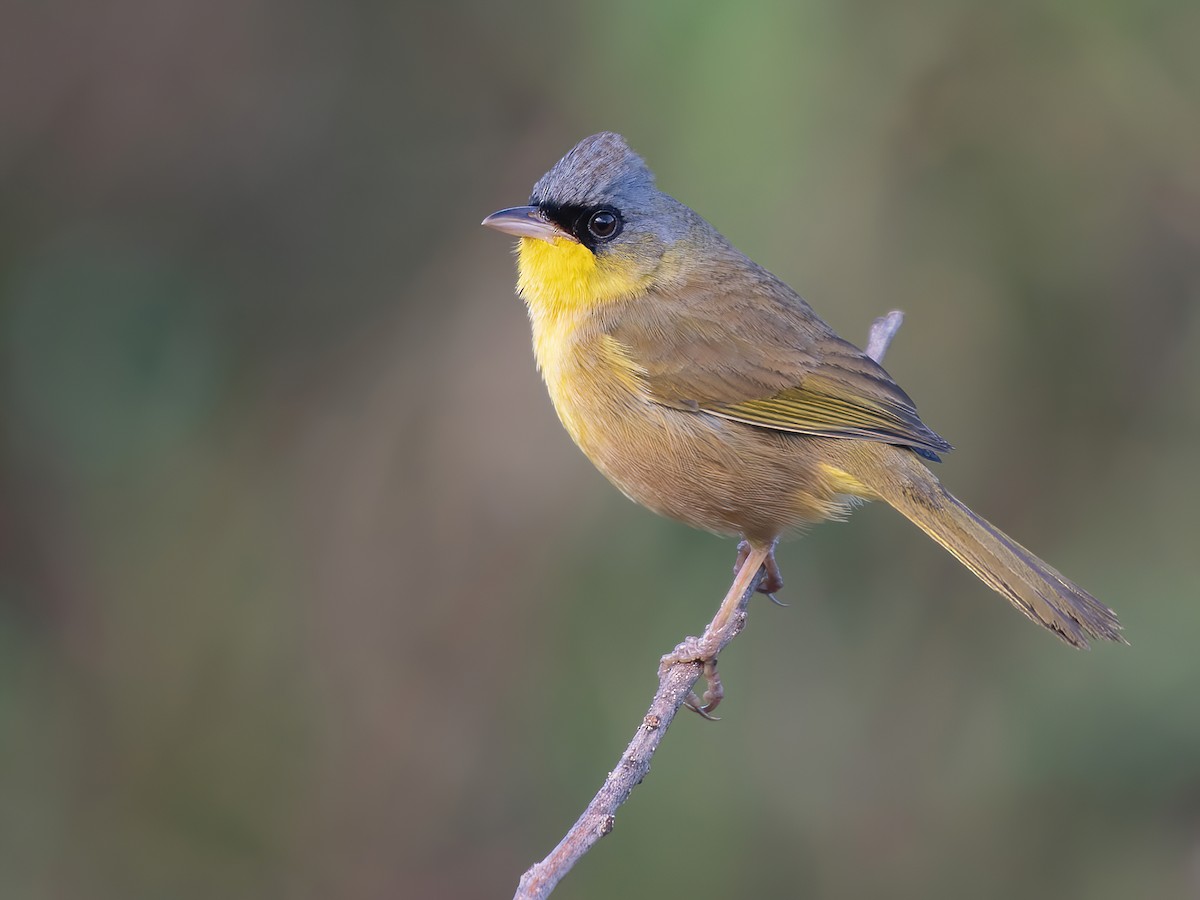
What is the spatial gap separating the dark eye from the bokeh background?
0.65m

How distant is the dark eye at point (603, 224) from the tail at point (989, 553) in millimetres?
1145

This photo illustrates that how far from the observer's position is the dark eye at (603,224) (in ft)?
14.7

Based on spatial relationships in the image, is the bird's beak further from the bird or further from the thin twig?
the thin twig

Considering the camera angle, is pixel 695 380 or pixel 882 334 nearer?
pixel 695 380

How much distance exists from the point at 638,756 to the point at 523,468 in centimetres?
226

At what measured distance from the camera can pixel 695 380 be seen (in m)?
4.38

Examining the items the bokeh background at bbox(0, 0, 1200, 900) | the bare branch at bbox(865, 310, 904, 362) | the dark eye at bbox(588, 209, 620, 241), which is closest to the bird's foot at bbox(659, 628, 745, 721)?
the bokeh background at bbox(0, 0, 1200, 900)

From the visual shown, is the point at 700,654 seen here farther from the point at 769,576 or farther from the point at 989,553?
the point at 989,553

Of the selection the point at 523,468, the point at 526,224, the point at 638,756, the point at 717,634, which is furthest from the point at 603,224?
the point at 638,756

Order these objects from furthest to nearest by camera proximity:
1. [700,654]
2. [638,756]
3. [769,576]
Result: [769,576]
[700,654]
[638,756]

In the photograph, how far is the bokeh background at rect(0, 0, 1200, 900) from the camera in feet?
16.5

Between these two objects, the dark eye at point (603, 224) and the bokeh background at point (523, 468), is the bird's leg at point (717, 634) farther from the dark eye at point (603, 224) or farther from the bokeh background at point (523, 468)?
the dark eye at point (603, 224)

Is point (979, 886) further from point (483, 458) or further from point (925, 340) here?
point (483, 458)

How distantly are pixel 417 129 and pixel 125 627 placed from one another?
2636 mm
